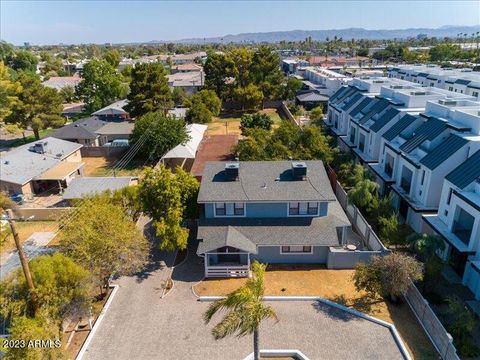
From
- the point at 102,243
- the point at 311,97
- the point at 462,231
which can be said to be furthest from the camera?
the point at 311,97

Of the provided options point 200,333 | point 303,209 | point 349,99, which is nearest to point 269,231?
point 303,209

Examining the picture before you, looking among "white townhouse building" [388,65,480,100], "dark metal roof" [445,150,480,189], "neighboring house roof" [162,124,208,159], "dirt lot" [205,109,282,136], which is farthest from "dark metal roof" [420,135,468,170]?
"dirt lot" [205,109,282,136]

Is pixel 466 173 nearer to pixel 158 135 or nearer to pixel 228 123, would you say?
pixel 158 135

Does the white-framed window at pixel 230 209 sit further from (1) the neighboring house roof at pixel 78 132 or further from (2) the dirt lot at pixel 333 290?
(1) the neighboring house roof at pixel 78 132

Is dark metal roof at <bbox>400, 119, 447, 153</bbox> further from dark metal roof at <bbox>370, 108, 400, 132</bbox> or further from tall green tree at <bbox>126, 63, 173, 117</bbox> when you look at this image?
tall green tree at <bbox>126, 63, 173, 117</bbox>

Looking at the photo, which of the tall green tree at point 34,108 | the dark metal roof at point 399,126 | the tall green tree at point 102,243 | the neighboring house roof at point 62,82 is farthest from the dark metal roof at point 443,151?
the neighboring house roof at point 62,82
